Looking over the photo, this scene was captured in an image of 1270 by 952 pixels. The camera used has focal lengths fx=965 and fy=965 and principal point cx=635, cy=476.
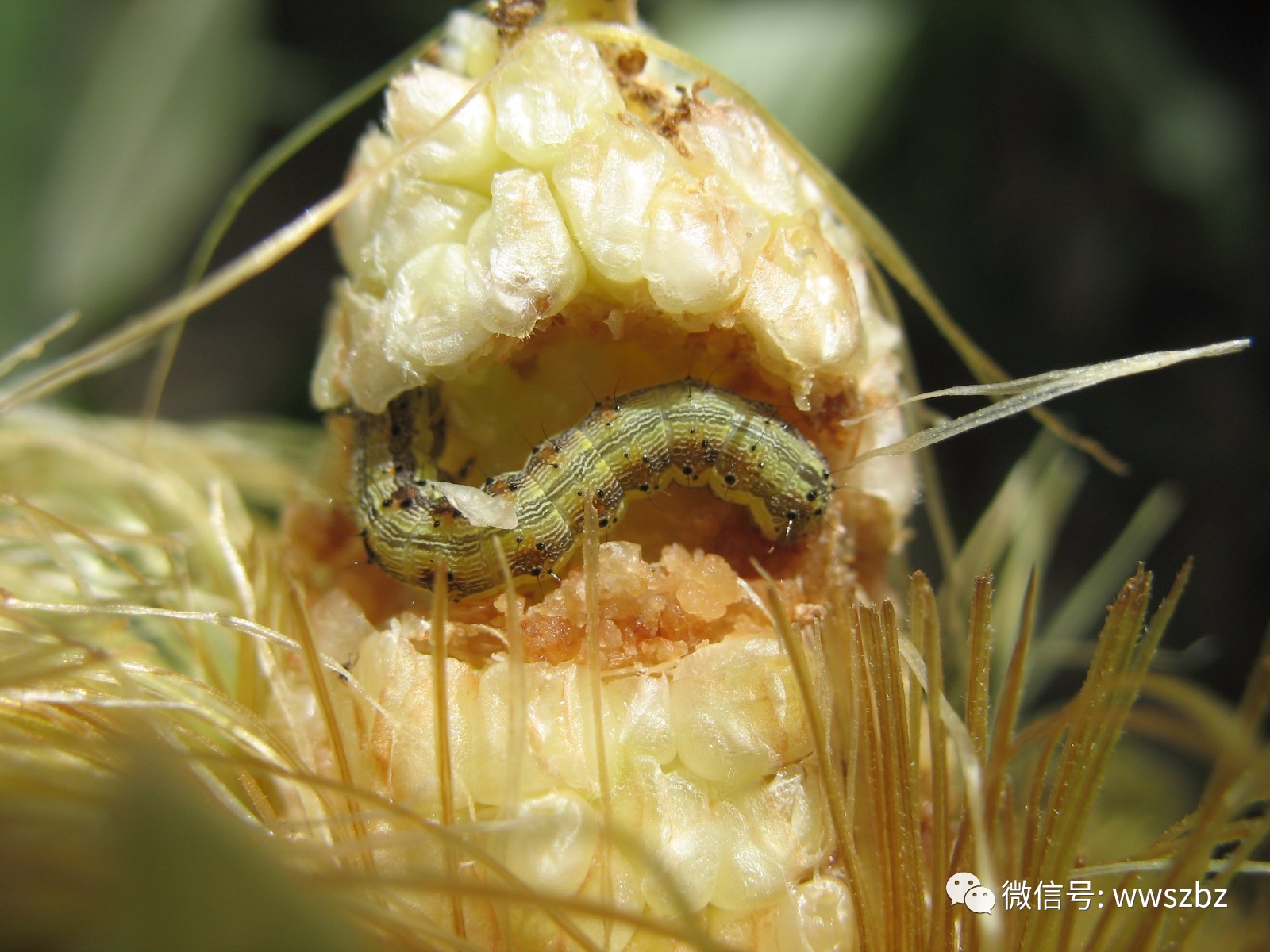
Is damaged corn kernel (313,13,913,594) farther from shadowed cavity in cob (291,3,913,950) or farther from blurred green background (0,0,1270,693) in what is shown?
blurred green background (0,0,1270,693)

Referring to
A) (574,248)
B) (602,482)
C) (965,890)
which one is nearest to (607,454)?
(602,482)

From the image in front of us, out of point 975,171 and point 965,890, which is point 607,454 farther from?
point 975,171

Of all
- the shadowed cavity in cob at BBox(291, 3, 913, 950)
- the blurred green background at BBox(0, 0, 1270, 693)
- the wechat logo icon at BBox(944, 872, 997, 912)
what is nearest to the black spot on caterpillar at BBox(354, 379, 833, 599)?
the shadowed cavity in cob at BBox(291, 3, 913, 950)

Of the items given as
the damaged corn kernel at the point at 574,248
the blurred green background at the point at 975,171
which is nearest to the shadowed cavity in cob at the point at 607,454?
the damaged corn kernel at the point at 574,248

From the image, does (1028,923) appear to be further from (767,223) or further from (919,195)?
(919,195)

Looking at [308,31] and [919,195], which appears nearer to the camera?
[919,195]

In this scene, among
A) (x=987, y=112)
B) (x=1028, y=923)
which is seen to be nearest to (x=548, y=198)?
(x=1028, y=923)
